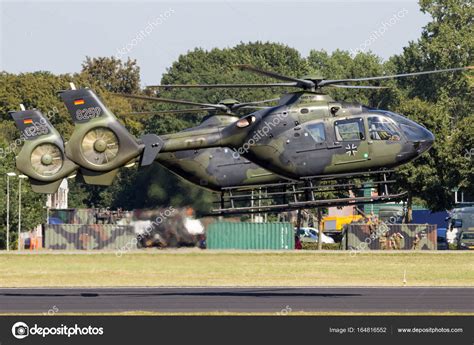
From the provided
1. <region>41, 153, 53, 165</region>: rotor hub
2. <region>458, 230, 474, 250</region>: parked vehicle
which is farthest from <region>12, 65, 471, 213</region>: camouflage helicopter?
<region>458, 230, 474, 250</region>: parked vehicle

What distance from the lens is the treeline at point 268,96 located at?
257 ft

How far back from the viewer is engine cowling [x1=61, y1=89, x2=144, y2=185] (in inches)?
1535

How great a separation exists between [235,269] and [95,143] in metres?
17.9

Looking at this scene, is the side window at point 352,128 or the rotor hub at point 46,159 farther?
the rotor hub at point 46,159

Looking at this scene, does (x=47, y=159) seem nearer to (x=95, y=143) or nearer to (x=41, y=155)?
(x=41, y=155)

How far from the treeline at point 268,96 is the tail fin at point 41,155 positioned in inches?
562

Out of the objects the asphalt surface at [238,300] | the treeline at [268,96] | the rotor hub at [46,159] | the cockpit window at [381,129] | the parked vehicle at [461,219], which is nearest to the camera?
the asphalt surface at [238,300]

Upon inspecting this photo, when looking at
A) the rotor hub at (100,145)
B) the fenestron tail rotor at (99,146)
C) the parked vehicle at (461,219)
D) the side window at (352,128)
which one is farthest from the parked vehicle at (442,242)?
the rotor hub at (100,145)

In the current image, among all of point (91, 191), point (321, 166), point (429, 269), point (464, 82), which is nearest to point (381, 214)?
point (464, 82)

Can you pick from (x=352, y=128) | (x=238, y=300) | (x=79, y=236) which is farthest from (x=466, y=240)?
(x=238, y=300)

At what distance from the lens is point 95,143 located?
39.0 metres

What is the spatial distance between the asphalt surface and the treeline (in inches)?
546

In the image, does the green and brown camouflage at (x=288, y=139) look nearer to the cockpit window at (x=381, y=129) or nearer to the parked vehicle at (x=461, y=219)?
the cockpit window at (x=381, y=129)

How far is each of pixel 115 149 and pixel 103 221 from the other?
36.1 m
